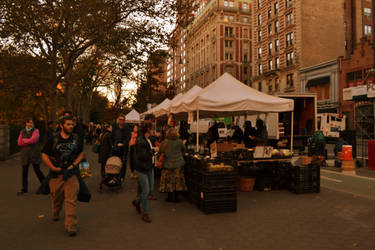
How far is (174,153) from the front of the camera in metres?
6.92

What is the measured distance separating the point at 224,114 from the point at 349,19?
42.7 metres

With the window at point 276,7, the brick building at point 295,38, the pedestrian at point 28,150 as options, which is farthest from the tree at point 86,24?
the window at point 276,7

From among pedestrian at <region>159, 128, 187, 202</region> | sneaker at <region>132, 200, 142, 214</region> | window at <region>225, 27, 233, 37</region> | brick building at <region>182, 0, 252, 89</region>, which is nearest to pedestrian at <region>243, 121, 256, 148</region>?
pedestrian at <region>159, 128, 187, 202</region>

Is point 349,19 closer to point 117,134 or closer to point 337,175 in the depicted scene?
point 337,175

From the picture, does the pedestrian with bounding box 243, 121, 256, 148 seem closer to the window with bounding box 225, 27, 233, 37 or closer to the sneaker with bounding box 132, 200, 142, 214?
the sneaker with bounding box 132, 200, 142, 214

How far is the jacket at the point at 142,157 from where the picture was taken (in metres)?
5.74

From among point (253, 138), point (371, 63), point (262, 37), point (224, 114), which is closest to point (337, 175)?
point (253, 138)

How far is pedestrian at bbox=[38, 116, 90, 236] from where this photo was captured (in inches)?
198

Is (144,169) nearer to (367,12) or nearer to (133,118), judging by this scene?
(133,118)

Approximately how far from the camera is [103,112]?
63.3m

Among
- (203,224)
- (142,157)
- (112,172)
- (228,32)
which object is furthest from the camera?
(228,32)

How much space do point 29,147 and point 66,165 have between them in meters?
3.64

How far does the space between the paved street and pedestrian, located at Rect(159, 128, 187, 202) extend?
1.22ft

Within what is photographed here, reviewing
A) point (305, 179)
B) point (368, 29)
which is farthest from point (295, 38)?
point (305, 179)
